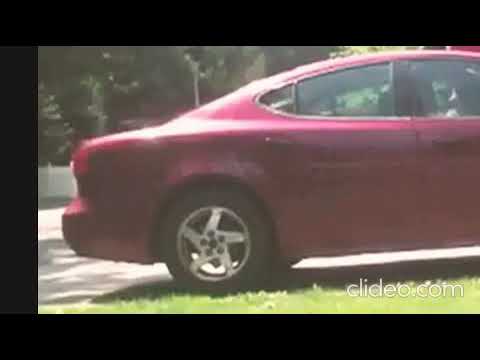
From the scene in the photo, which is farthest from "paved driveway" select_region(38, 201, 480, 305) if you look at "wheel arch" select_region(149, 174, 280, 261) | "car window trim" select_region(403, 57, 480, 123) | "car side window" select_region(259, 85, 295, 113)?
"car side window" select_region(259, 85, 295, 113)

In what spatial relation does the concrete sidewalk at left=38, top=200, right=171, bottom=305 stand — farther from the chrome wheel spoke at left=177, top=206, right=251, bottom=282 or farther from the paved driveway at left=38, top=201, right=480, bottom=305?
the chrome wheel spoke at left=177, top=206, right=251, bottom=282

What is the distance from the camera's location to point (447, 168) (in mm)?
5215

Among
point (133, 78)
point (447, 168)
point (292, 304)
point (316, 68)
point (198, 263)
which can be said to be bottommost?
point (292, 304)

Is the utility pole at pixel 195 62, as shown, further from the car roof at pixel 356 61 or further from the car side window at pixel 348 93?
the car side window at pixel 348 93

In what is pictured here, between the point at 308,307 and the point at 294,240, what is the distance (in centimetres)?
44

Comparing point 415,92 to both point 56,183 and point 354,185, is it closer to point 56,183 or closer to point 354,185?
point 354,185

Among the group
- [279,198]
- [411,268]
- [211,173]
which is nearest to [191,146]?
[211,173]

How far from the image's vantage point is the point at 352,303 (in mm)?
4875

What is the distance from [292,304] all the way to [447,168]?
109 cm

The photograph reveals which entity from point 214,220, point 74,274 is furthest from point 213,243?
point 74,274

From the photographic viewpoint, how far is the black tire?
204 inches

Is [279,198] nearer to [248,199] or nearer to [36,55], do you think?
[248,199]

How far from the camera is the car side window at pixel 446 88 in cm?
531
